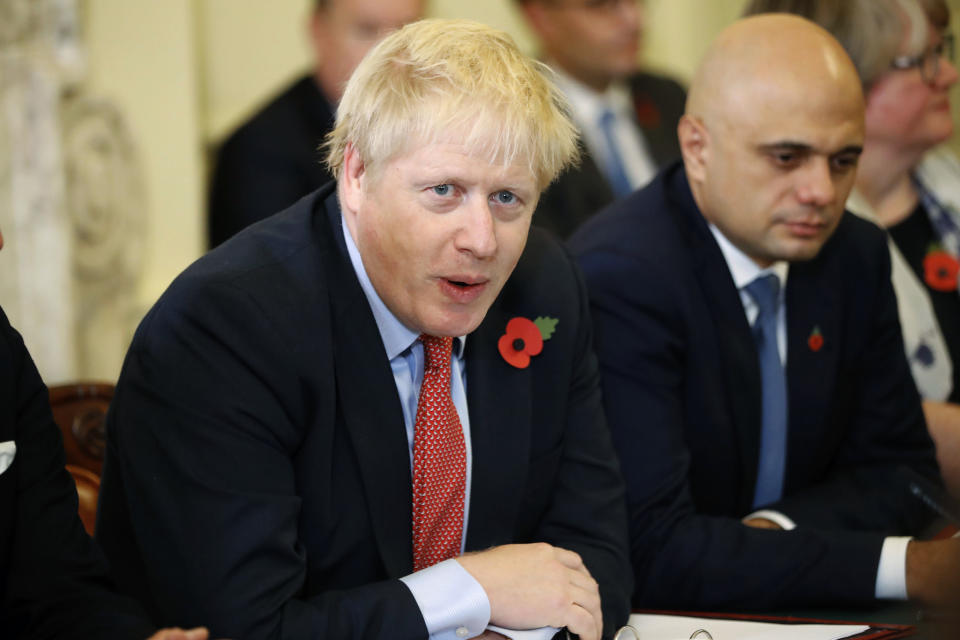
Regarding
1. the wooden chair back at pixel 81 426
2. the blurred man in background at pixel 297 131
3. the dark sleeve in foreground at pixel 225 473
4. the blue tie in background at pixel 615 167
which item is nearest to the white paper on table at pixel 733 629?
the dark sleeve in foreground at pixel 225 473

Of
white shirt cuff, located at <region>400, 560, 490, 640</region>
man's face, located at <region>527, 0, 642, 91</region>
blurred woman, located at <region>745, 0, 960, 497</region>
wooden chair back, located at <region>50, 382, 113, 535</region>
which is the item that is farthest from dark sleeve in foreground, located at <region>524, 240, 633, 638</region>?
man's face, located at <region>527, 0, 642, 91</region>

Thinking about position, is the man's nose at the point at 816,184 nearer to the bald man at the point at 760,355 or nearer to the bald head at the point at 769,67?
the bald man at the point at 760,355

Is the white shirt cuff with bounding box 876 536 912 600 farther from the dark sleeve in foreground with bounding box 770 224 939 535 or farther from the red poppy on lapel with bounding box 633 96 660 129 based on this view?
the red poppy on lapel with bounding box 633 96 660 129

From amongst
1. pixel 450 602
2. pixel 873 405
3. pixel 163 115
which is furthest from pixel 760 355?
pixel 163 115

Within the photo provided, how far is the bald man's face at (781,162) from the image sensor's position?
7.43ft

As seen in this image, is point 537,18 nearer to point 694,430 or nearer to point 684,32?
point 684,32

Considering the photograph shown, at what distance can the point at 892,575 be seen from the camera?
204 centimetres

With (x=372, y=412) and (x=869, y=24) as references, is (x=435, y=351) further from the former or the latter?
(x=869, y=24)

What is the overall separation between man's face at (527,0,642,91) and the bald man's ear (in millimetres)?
2041

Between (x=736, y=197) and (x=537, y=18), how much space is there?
231 centimetres

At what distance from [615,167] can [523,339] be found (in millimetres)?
2419

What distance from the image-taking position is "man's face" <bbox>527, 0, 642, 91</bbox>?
173 inches

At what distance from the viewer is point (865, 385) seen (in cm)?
252

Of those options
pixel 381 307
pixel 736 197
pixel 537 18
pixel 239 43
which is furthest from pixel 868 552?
pixel 239 43
